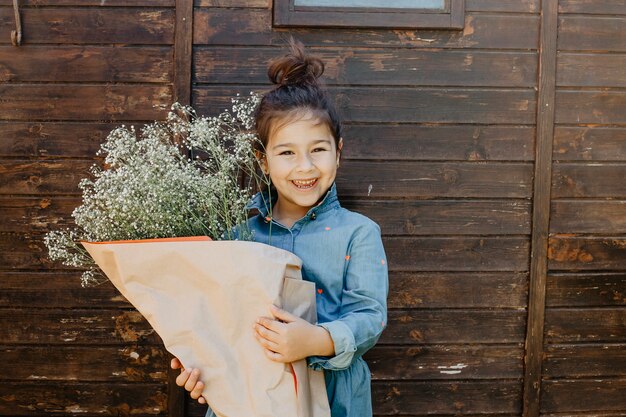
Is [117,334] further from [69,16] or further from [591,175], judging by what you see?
[591,175]

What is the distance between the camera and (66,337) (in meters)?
2.81

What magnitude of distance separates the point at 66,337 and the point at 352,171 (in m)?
1.45

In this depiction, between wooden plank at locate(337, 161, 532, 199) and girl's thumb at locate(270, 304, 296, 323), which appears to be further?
wooden plank at locate(337, 161, 532, 199)

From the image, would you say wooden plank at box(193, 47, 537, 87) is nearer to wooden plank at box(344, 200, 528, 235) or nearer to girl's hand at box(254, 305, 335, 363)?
wooden plank at box(344, 200, 528, 235)

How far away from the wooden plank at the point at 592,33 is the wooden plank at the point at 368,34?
13 centimetres

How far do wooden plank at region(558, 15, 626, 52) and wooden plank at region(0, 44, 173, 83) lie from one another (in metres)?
1.73

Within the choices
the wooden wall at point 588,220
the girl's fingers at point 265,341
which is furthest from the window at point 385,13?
the girl's fingers at point 265,341

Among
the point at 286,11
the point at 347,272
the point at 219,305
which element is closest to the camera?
the point at 219,305

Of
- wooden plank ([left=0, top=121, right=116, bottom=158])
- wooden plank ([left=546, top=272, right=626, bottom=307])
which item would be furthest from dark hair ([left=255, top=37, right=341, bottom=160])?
wooden plank ([left=546, top=272, right=626, bottom=307])

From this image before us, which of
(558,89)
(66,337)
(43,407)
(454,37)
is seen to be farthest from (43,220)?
(558,89)

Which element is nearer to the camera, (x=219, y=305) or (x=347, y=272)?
(x=219, y=305)

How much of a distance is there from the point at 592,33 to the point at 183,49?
5.87ft

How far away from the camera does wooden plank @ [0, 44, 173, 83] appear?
2.76 metres

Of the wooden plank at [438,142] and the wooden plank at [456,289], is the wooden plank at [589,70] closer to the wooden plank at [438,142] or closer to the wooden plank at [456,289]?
the wooden plank at [438,142]
